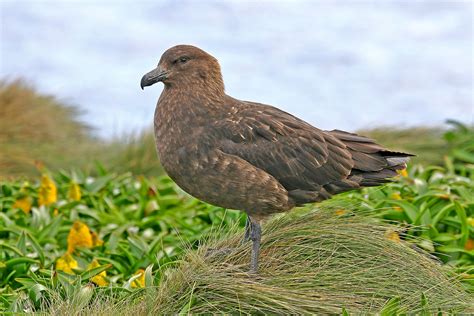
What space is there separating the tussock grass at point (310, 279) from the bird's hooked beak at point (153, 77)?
128 centimetres

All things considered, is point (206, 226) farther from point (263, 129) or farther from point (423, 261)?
point (423, 261)

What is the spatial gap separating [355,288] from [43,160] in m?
8.16

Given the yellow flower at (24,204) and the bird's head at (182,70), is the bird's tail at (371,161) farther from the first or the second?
the yellow flower at (24,204)

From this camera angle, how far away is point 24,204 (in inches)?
374

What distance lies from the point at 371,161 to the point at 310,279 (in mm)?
1323

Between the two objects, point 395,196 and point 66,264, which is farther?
point 395,196

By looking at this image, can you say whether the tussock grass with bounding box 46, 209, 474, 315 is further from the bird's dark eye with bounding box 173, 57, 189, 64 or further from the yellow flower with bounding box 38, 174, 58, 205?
the yellow flower with bounding box 38, 174, 58, 205

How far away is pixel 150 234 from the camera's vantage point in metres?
8.83

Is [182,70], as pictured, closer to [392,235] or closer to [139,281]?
[139,281]

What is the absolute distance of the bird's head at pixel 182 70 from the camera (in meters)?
6.95

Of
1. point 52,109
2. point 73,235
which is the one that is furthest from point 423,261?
point 52,109

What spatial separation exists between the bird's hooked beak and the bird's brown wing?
613 mm

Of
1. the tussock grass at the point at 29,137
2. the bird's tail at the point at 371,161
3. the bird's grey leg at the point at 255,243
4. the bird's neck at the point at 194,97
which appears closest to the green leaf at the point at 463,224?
the bird's tail at the point at 371,161

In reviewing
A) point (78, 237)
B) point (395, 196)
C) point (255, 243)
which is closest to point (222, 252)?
point (255, 243)
